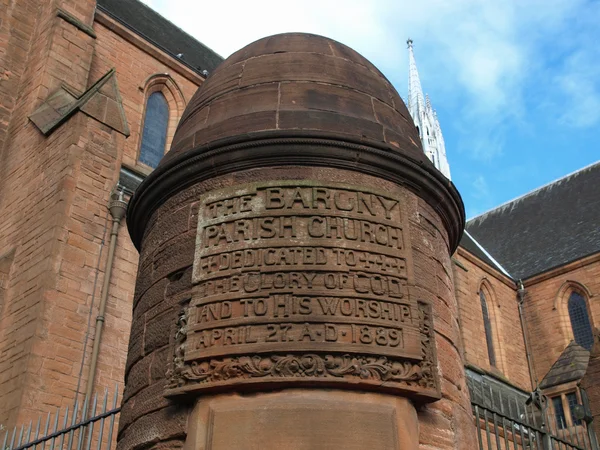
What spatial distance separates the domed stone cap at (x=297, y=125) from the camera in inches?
142

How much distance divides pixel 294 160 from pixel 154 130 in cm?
1456

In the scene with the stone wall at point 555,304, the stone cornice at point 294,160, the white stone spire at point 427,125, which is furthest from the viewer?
the white stone spire at point 427,125

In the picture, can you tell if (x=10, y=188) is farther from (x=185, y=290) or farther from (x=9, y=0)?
(x=185, y=290)

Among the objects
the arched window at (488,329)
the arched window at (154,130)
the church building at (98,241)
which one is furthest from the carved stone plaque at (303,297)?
the arched window at (488,329)

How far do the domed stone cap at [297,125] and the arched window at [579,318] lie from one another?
902 inches

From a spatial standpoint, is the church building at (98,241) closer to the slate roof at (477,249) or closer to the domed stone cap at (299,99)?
the domed stone cap at (299,99)

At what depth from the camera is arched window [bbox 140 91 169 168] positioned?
672 inches

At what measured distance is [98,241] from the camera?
1143 cm

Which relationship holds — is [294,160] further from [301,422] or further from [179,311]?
[301,422]

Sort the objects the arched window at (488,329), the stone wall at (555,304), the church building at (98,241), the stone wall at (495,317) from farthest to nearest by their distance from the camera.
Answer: the arched window at (488,329), the stone wall at (555,304), the stone wall at (495,317), the church building at (98,241)

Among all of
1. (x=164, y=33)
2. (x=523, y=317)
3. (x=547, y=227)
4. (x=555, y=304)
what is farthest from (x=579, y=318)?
(x=164, y=33)

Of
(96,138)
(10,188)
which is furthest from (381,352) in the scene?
(10,188)

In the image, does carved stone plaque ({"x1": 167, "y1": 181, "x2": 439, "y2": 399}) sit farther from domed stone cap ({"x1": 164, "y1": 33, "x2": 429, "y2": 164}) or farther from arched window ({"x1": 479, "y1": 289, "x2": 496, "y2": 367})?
arched window ({"x1": 479, "y1": 289, "x2": 496, "y2": 367})

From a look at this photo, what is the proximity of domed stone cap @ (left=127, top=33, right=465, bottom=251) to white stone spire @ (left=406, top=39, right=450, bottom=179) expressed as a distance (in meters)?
40.1
